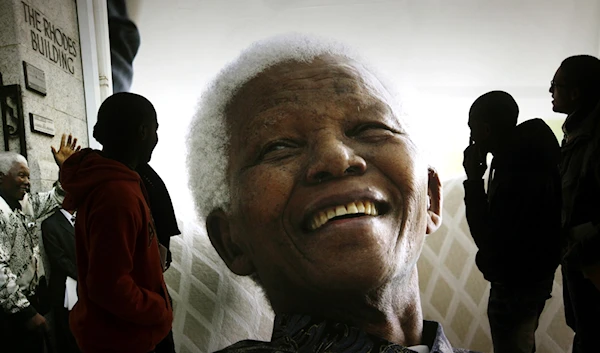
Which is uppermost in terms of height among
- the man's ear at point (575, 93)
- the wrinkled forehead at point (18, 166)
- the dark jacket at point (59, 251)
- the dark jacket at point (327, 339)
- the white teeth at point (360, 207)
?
the man's ear at point (575, 93)

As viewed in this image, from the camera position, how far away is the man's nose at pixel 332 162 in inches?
54.0

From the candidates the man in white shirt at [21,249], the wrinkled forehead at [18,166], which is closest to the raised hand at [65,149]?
the man in white shirt at [21,249]

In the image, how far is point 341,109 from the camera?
4.65ft

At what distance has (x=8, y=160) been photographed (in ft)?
4.93

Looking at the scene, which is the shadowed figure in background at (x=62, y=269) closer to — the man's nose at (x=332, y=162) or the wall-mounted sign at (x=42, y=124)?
the wall-mounted sign at (x=42, y=124)

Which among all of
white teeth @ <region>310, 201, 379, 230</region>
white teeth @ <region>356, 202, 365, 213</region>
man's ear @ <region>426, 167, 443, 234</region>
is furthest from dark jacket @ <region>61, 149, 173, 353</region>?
man's ear @ <region>426, 167, 443, 234</region>

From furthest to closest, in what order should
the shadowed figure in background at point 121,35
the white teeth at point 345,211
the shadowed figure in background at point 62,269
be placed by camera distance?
1. the shadowed figure in background at point 121,35
2. the shadowed figure in background at point 62,269
3. the white teeth at point 345,211

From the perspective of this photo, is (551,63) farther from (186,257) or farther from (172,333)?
(172,333)

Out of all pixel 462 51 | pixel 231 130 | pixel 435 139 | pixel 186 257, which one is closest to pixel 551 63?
pixel 462 51

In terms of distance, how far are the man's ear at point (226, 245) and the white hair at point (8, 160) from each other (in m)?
0.64

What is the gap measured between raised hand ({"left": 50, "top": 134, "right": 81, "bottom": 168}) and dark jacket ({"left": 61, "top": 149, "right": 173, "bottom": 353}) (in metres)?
0.12

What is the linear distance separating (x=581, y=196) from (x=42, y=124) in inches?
65.7

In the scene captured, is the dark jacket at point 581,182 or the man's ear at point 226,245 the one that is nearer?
the dark jacket at point 581,182

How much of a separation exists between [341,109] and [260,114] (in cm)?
25
